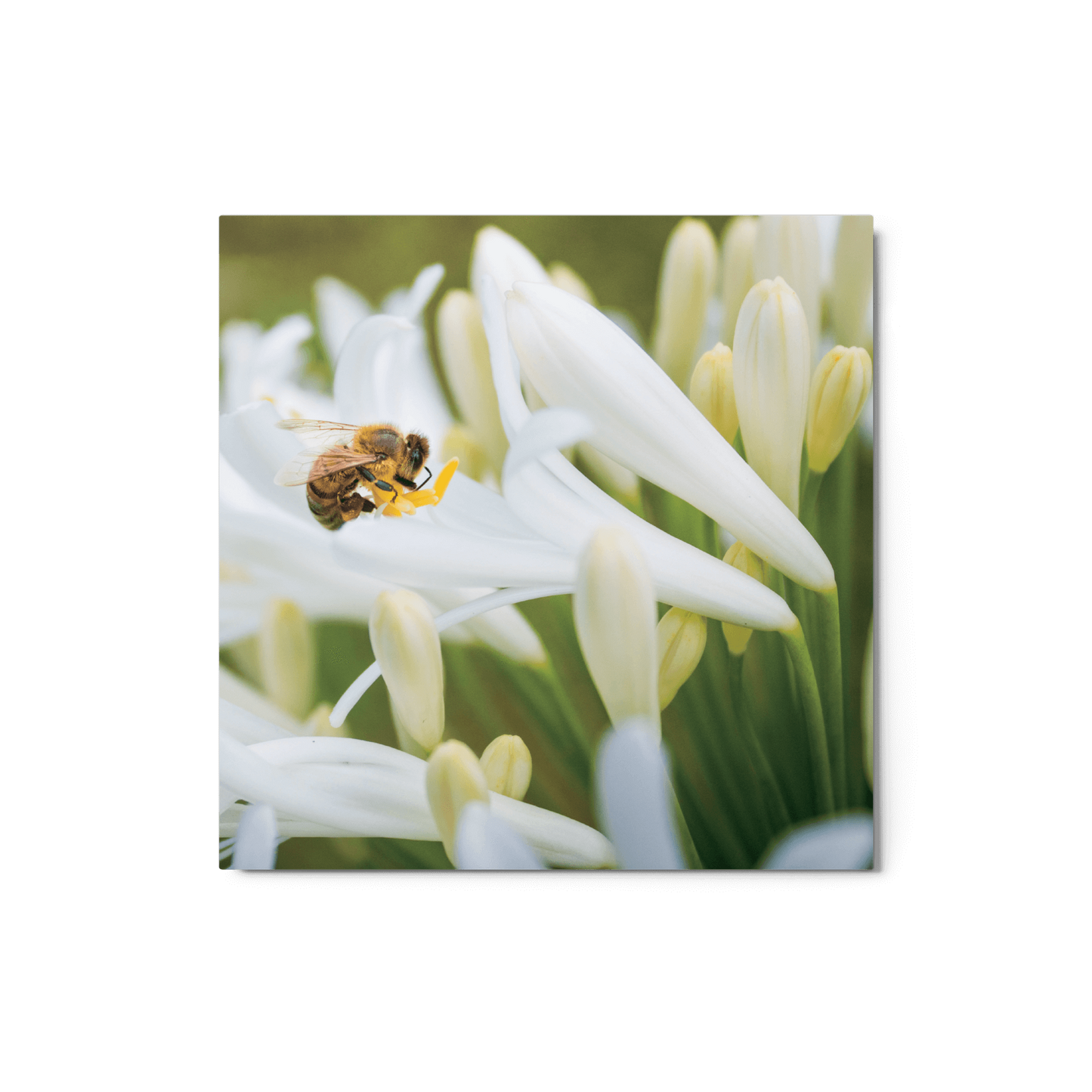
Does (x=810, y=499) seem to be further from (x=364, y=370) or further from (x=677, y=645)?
(x=364, y=370)

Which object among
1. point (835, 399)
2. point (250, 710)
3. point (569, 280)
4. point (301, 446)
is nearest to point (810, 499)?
point (835, 399)

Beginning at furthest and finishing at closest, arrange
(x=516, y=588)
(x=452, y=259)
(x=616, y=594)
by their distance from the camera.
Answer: (x=452, y=259)
(x=516, y=588)
(x=616, y=594)

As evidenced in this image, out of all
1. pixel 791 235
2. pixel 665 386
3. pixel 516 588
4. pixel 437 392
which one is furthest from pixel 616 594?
pixel 791 235

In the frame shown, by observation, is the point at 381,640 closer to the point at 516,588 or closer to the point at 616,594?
the point at 516,588

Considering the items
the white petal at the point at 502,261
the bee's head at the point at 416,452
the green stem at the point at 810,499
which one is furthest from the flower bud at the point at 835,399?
the bee's head at the point at 416,452

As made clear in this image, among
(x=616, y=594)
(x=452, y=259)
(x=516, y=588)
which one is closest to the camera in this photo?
(x=616, y=594)

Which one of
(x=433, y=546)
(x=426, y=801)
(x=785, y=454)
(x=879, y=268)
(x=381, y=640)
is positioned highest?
(x=879, y=268)

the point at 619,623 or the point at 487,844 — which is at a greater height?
the point at 619,623
